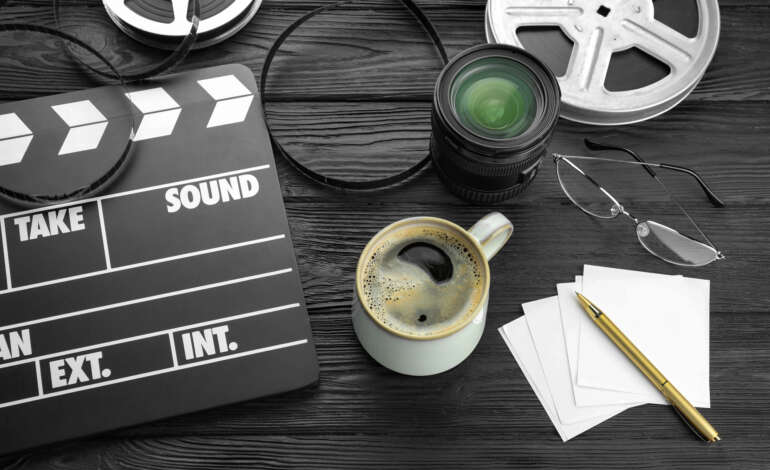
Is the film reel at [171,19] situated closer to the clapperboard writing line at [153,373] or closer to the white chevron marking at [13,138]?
the white chevron marking at [13,138]

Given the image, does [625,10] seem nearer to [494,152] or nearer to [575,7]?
[575,7]

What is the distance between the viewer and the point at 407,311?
0.72 metres

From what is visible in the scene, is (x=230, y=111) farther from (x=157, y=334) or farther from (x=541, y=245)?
(x=541, y=245)

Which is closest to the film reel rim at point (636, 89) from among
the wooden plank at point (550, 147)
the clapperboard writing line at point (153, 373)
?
the wooden plank at point (550, 147)

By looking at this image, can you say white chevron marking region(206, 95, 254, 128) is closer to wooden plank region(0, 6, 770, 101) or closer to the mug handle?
wooden plank region(0, 6, 770, 101)

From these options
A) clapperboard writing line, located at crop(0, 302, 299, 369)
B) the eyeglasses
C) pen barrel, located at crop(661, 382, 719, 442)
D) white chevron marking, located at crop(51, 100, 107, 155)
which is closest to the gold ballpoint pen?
pen barrel, located at crop(661, 382, 719, 442)

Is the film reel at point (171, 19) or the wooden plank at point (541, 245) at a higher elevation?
the film reel at point (171, 19)

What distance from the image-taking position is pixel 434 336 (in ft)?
2.21

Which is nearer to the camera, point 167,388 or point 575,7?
point 167,388

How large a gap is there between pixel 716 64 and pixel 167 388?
2.39 feet

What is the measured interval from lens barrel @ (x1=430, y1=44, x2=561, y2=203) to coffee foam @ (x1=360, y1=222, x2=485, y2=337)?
83mm

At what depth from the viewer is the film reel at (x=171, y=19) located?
860 millimetres

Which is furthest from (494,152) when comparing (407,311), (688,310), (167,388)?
(167,388)

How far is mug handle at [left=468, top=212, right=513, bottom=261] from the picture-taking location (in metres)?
0.74
